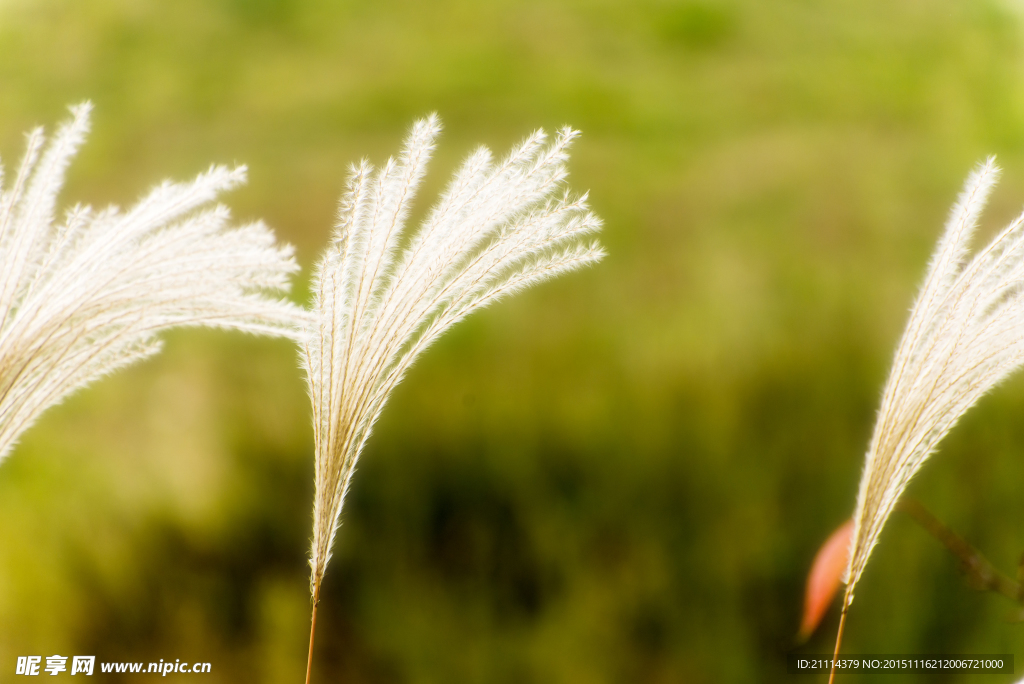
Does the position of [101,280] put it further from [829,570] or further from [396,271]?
[829,570]

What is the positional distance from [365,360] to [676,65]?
71 centimetres

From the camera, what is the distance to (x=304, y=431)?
0.77m

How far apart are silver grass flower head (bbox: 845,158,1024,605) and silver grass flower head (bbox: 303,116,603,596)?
28 centimetres

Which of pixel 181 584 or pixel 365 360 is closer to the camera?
pixel 365 360

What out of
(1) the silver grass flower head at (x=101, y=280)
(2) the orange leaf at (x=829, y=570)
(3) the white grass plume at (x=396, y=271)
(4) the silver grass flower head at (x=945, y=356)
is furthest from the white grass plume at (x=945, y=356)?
(1) the silver grass flower head at (x=101, y=280)

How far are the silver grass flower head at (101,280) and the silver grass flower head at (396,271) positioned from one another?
5 cm

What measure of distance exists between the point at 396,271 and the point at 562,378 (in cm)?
36

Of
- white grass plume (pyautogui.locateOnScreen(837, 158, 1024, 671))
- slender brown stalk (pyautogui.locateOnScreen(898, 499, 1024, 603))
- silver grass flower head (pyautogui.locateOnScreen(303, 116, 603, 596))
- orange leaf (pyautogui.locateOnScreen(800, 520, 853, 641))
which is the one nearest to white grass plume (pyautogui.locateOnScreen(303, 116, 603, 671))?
silver grass flower head (pyautogui.locateOnScreen(303, 116, 603, 596))

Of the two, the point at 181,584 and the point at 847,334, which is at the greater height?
the point at 847,334


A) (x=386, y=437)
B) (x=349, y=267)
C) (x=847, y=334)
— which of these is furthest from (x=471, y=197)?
(x=847, y=334)

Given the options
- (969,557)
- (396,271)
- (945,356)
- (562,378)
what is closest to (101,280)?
(396,271)

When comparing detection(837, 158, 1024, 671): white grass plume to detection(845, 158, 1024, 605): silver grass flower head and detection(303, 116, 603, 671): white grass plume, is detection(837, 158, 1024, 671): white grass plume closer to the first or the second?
detection(845, 158, 1024, 605): silver grass flower head

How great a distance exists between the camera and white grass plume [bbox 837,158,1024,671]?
18.6 inches

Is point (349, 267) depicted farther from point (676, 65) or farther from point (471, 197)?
point (676, 65)
